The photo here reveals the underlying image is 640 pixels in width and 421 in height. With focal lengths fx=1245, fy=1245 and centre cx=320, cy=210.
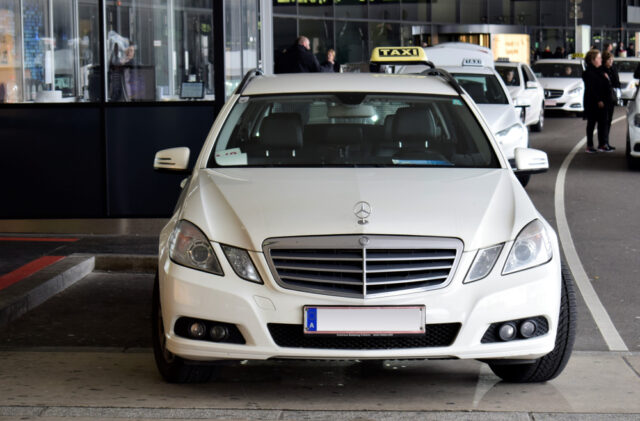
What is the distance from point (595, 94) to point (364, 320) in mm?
16498

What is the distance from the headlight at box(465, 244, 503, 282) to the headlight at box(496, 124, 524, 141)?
33.6ft

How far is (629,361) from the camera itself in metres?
6.82

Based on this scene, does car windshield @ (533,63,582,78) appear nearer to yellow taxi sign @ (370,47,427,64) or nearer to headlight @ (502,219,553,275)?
yellow taxi sign @ (370,47,427,64)

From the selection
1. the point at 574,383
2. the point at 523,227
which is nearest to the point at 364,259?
the point at 523,227

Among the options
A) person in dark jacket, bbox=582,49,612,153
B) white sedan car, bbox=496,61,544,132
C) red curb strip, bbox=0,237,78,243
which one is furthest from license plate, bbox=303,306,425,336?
white sedan car, bbox=496,61,544,132

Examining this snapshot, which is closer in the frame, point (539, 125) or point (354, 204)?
point (354, 204)

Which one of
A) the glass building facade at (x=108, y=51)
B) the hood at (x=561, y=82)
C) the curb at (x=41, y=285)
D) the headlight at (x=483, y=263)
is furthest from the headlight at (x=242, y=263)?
the hood at (x=561, y=82)

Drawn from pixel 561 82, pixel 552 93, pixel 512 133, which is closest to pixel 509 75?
pixel 552 93

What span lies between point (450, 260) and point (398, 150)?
1.42m

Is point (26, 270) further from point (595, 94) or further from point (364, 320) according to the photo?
point (595, 94)

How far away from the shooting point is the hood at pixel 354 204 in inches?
224

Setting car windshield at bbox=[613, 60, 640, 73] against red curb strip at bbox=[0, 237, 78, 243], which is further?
car windshield at bbox=[613, 60, 640, 73]

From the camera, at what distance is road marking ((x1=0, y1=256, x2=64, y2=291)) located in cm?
890

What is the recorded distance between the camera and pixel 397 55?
46.6ft
